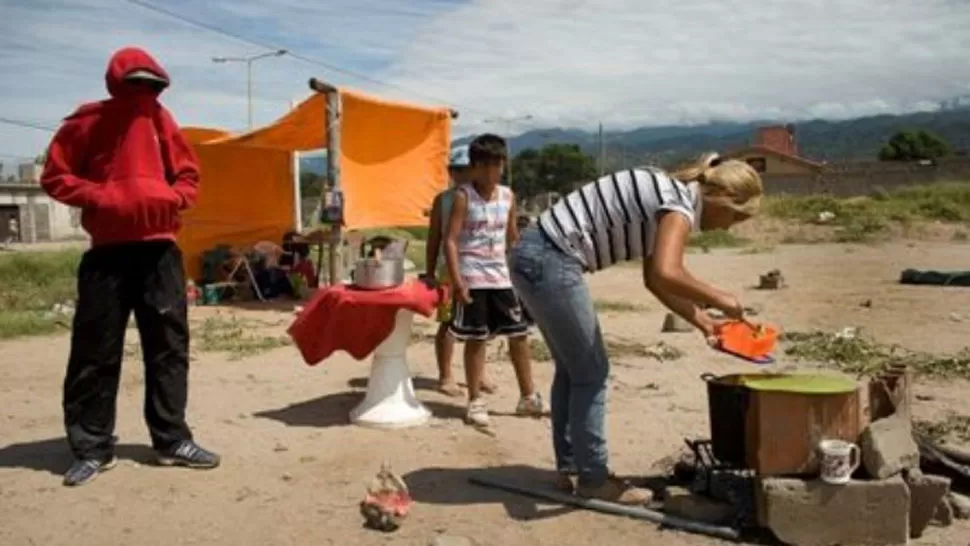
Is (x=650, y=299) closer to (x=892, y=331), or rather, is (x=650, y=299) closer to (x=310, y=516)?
(x=892, y=331)

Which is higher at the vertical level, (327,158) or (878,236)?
(327,158)

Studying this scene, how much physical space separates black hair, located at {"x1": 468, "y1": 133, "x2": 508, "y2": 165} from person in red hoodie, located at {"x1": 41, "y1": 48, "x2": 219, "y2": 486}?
1588mm

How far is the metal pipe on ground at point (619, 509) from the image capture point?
12.7 feet

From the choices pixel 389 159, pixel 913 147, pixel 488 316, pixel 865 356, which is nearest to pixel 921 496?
→ pixel 488 316

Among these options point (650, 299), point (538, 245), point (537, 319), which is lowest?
point (650, 299)

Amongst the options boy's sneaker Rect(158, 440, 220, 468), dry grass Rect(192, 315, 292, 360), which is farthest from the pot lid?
dry grass Rect(192, 315, 292, 360)

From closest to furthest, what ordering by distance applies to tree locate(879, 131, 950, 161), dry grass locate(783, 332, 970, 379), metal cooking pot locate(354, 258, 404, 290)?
metal cooking pot locate(354, 258, 404, 290) → dry grass locate(783, 332, 970, 379) → tree locate(879, 131, 950, 161)

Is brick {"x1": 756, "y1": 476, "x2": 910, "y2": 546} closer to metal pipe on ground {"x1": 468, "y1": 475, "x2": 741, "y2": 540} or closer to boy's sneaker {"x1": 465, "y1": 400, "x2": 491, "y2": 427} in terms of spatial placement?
metal pipe on ground {"x1": 468, "y1": 475, "x2": 741, "y2": 540}

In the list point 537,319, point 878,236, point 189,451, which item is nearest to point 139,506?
point 189,451

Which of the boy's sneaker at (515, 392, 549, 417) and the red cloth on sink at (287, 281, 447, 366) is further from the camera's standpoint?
the boy's sneaker at (515, 392, 549, 417)

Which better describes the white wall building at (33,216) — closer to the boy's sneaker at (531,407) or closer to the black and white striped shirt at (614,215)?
the boy's sneaker at (531,407)

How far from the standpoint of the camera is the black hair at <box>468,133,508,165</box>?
550 cm

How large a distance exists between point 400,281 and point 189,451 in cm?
156

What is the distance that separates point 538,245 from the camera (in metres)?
4.07
